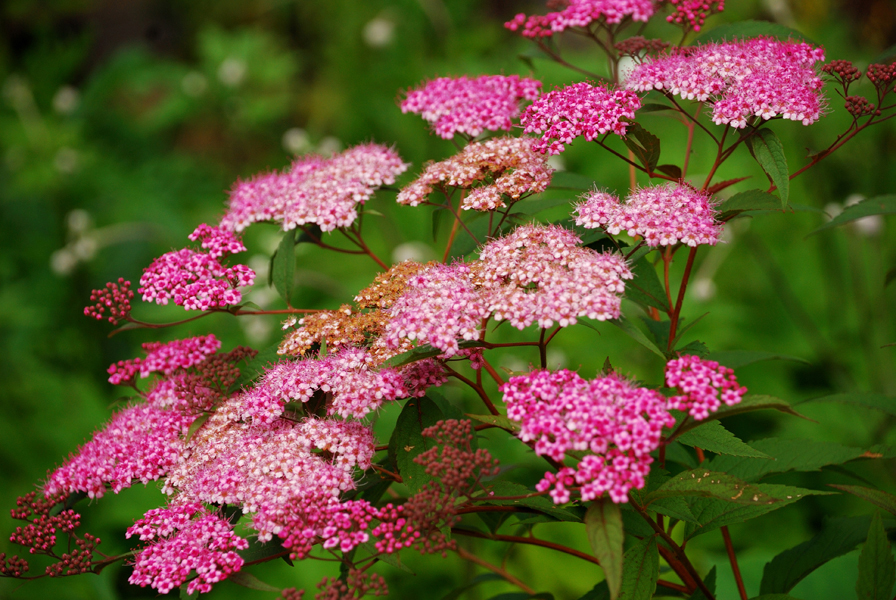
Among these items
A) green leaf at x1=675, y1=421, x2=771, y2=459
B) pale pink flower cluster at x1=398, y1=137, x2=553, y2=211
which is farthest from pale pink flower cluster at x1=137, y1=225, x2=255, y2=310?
green leaf at x1=675, y1=421, x2=771, y2=459

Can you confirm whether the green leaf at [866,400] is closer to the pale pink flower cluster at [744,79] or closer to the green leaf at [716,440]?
the green leaf at [716,440]

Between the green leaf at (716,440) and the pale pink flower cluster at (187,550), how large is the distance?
81 cm

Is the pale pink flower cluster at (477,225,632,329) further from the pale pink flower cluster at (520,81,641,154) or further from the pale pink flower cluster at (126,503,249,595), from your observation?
the pale pink flower cluster at (126,503,249,595)

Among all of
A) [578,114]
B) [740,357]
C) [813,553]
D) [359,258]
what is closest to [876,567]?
[813,553]

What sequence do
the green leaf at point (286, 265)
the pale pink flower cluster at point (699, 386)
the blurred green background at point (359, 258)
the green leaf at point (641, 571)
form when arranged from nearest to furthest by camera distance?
the pale pink flower cluster at point (699, 386) → the green leaf at point (641, 571) → the green leaf at point (286, 265) → the blurred green background at point (359, 258)

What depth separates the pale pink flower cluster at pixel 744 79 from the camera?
1.32 meters

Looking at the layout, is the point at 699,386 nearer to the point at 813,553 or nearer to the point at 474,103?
the point at 813,553

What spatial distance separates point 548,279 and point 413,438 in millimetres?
400

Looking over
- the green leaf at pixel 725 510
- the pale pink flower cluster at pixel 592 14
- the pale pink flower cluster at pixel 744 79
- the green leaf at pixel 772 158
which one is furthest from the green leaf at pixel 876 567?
the pale pink flower cluster at pixel 592 14

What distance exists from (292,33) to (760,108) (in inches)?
328

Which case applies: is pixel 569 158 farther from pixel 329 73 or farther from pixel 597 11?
pixel 329 73

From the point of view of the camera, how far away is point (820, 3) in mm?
5383

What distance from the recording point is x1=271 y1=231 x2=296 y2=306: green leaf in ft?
5.47

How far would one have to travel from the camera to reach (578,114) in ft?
4.49
